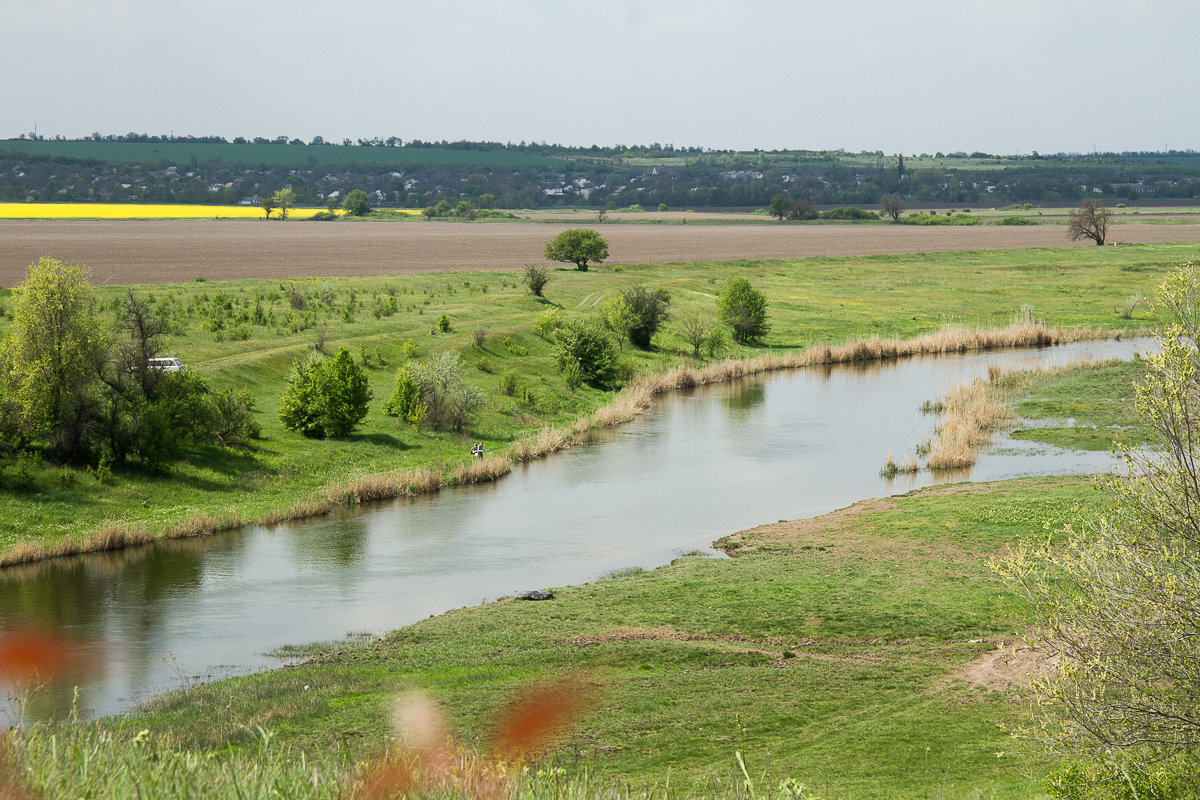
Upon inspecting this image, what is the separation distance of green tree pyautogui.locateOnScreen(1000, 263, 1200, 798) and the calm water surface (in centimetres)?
1427

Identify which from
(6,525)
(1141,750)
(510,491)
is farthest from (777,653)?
(6,525)

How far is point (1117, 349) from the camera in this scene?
223 feet

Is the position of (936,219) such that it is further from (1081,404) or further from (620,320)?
(1081,404)

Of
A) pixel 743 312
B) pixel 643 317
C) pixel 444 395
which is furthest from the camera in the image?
pixel 743 312

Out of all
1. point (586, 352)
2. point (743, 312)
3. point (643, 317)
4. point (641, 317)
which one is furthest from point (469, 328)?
point (743, 312)

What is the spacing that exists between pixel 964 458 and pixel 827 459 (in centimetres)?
526

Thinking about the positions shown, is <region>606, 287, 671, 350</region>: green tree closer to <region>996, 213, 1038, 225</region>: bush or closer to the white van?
the white van

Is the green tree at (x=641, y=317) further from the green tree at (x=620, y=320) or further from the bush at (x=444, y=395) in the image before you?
the bush at (x=444, y=395)

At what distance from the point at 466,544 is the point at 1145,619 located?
80.0 ft

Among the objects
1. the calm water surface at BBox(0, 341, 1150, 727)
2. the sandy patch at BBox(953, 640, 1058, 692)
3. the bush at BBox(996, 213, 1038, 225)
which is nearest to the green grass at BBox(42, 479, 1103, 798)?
the sandy patch at BBox(953, 640, 1058, 692)

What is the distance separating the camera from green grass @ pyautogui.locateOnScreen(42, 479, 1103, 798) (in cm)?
1551

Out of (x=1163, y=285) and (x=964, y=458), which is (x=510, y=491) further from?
(x=1163, y=285)

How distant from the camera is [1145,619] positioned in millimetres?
11375

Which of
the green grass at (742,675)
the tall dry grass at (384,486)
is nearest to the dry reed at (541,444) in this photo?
the tall dry grass at (384,486)
